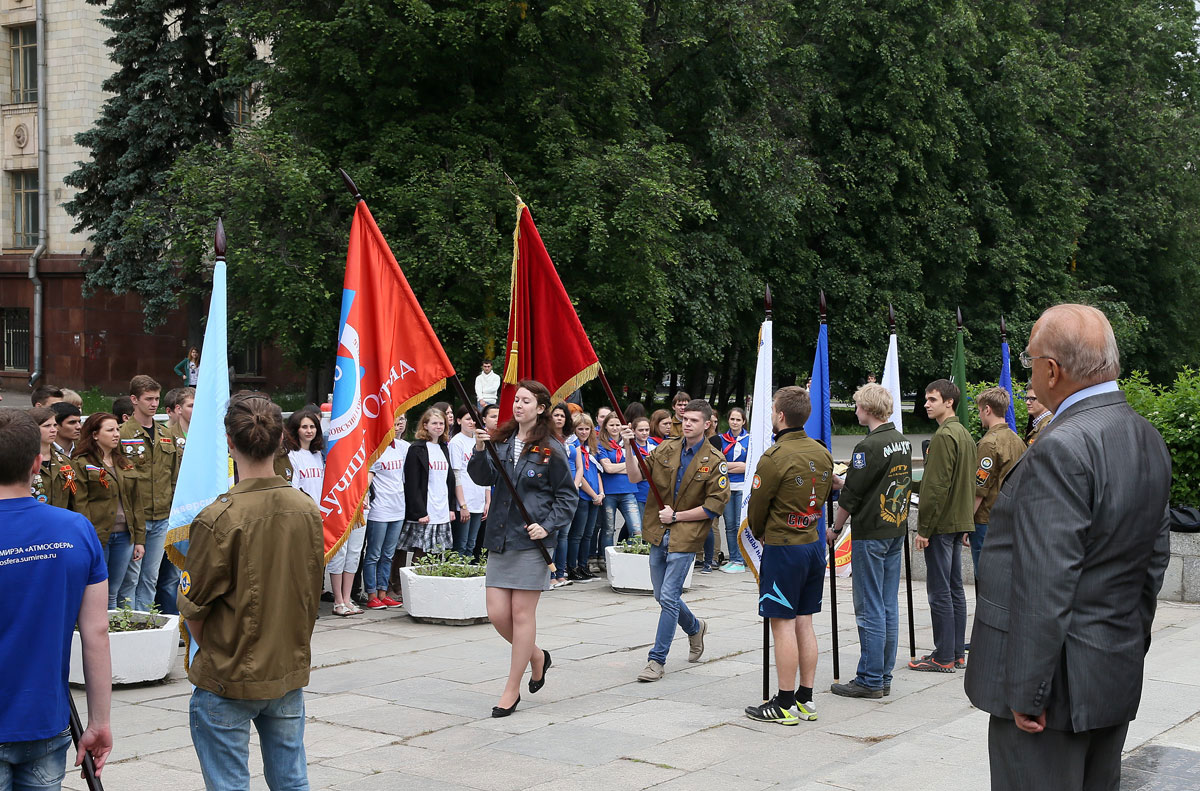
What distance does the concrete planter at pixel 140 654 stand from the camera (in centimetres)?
800

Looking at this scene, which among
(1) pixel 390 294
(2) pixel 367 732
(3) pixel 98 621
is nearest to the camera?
(3) pixel 98 621

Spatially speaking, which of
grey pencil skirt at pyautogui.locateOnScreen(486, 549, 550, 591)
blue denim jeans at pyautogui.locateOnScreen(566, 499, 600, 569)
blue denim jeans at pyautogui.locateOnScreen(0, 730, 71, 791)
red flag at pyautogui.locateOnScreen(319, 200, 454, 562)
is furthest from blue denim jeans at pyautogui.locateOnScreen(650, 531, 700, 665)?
blue denim jeans at pyautogui.locateOnScreen(0, 730, 71, 791)

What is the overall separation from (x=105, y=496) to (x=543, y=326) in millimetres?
3458

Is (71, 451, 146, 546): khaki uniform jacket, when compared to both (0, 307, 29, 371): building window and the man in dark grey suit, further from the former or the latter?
(0, 307, 29, 371): building window

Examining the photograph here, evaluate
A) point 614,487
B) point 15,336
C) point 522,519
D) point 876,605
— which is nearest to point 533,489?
point 522,519

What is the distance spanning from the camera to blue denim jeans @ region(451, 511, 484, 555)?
1252 cm

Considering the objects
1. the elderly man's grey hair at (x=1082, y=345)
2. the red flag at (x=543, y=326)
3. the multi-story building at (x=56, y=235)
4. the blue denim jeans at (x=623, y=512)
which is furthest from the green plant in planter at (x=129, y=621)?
the multi-story building at (x=56, y=235)

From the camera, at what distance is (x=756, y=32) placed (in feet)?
86.6

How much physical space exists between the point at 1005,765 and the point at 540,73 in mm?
20909

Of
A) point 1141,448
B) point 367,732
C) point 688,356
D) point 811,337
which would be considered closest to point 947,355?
point 811,337

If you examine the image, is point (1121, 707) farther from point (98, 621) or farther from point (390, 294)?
point (390, 294)

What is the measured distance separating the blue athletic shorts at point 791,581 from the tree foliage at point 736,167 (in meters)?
14.3

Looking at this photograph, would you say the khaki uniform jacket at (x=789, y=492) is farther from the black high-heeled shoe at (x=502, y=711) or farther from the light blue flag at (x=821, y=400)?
the light blue flag at (x=821, y=400)

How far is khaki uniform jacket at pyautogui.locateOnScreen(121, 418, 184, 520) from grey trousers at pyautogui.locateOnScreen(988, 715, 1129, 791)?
23.6 feet
